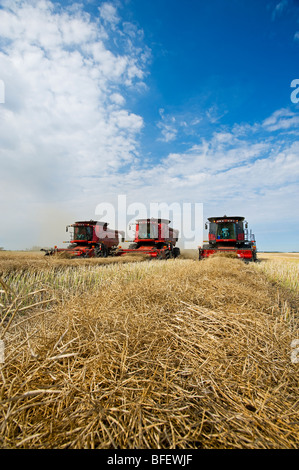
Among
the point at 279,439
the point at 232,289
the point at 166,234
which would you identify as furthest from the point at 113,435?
the point at 166,234

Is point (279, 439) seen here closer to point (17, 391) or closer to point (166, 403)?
point (166, 403)

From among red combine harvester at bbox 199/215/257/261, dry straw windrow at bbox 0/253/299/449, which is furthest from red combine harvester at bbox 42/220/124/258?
dry straw windrow at bbox 0/253/299/449


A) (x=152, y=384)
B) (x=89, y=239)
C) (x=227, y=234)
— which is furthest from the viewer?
(x=89, y=239)

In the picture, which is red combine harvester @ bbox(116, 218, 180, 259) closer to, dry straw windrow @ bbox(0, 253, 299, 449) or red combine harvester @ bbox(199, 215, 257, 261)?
red combine harvester @ bbox(199, 215, 257, 261)

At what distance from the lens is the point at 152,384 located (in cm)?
150

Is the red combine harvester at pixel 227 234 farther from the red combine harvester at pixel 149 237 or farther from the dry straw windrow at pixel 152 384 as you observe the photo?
the dry straw windrow at pixel 152 384

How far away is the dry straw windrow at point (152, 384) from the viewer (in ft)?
3.95

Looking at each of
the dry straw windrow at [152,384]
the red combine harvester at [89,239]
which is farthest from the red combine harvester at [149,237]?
the dry straw windrow at [152,384]

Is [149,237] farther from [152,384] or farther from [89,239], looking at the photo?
[152,384]

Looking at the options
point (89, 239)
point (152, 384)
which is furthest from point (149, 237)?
point (152, 384)

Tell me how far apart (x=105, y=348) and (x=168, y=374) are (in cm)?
51

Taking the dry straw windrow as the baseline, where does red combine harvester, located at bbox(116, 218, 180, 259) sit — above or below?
above

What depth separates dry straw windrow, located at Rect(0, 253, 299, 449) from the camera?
1.21m
